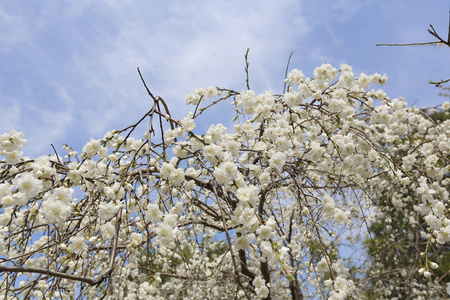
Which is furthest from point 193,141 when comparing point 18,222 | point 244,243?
point 18,222

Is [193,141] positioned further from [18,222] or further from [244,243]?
[18,222]

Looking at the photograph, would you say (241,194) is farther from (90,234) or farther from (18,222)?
(18,222)

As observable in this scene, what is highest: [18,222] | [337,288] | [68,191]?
[18,222]

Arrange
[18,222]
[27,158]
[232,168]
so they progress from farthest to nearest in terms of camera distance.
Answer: [18,222], [27,158], [232,168]

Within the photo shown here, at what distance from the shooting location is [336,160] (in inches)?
153

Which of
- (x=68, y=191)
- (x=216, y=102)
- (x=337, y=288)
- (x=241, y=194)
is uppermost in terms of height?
(x=216, y=102)

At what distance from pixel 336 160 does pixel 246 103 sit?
1.50m

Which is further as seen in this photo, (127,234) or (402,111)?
(402,111)

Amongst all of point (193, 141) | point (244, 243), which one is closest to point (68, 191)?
point (193, 141)

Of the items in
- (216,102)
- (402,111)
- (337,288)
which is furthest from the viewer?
(402,111)

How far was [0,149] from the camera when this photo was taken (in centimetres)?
207

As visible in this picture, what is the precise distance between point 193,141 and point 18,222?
1.43 metres

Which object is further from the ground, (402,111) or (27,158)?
(402,111)

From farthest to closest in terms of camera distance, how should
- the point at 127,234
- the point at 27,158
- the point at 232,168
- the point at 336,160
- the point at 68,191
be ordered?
the point at 336,160
the point at 127,234
the point at 27,158
the point at 232,168
the point at 68,191
